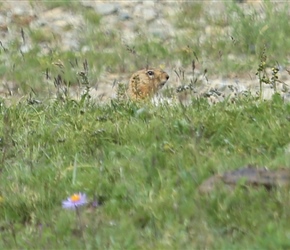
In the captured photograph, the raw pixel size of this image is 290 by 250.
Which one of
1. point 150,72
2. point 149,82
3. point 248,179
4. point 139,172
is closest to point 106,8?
point 150,72

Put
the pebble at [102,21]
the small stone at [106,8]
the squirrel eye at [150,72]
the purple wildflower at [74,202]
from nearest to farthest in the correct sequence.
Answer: the purple wildflower at [74,202], the squirrel eye at [150,72], the pebble at [102,21], the small stone at [106,8]

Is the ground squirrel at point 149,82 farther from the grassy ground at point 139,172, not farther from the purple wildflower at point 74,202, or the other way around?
the purple wildflower at point 74,202

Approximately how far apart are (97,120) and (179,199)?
6.35 ft

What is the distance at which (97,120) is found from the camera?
6.57 metres

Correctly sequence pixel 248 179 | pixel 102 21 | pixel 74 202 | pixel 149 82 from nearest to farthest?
pixel 74 202, pixel 248 179, pixel 149 82, pixel 102 21

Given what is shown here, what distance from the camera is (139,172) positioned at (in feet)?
17.3

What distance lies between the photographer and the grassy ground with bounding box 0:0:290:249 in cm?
444

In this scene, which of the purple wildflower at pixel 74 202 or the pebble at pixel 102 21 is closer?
the purple wildflower at pixel 74 202

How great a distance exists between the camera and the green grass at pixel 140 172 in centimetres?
445

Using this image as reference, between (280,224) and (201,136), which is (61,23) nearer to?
(201,136)

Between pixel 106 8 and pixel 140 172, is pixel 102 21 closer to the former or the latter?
pixel 106 8

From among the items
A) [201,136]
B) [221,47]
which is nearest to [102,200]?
[201,136]

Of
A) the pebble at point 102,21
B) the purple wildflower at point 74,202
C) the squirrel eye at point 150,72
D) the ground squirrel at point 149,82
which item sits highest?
the purple wildflower at point 74,202

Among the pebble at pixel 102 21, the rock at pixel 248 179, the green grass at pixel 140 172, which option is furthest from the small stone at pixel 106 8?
the rock at pixel 248 179
